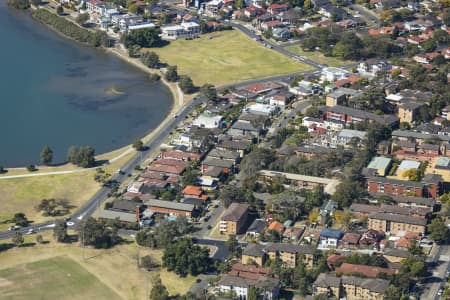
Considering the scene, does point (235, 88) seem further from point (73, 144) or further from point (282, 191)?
point (282, 191)

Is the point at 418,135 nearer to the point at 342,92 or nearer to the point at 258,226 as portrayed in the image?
the point at 342,92

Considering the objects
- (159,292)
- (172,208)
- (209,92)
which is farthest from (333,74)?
(159,292)

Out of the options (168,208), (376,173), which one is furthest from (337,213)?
(168,208)

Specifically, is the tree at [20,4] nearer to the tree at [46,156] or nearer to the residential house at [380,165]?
the tree at [46,156]

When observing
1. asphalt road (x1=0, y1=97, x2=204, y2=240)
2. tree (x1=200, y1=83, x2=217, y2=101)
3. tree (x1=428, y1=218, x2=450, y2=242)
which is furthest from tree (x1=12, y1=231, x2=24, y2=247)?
tree (x1=200, y1=83, x2=217, y2=101)

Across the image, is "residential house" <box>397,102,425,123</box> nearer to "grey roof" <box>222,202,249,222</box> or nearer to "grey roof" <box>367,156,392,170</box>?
"grey roof" <box>367,156,392,170</box>

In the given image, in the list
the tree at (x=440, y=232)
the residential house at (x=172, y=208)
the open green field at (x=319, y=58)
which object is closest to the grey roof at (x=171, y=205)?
the residential house at (x=172, y=208)
